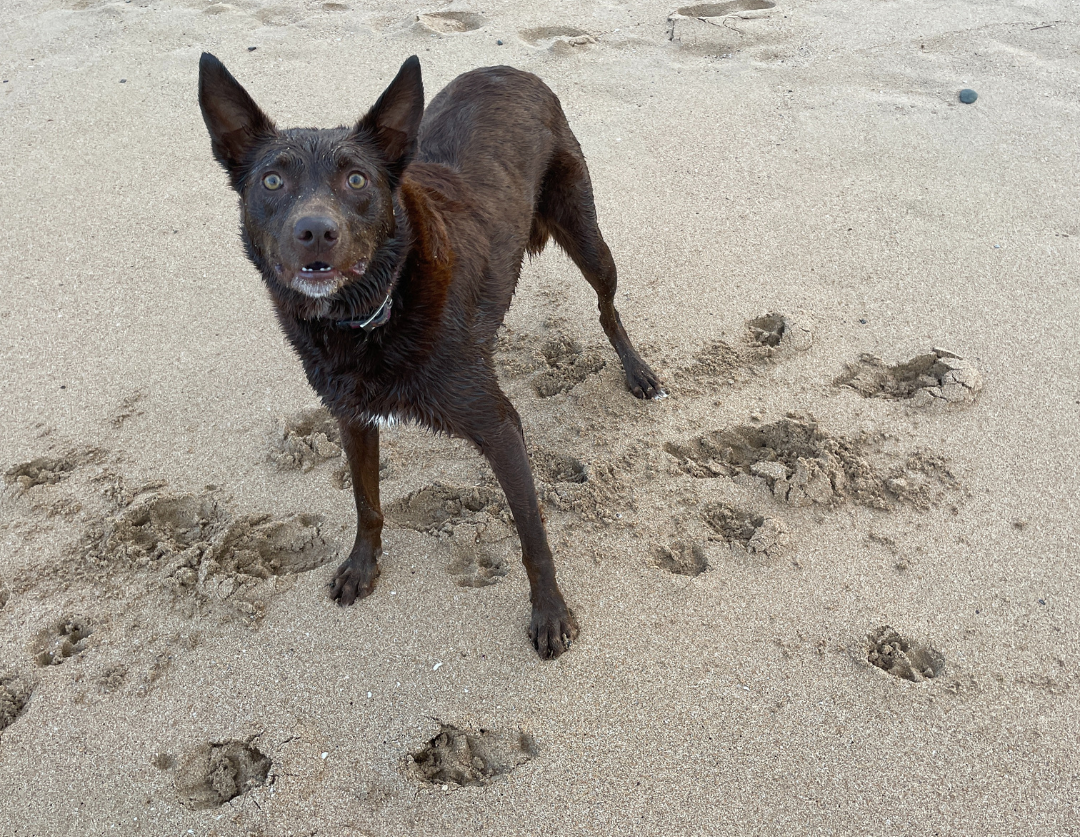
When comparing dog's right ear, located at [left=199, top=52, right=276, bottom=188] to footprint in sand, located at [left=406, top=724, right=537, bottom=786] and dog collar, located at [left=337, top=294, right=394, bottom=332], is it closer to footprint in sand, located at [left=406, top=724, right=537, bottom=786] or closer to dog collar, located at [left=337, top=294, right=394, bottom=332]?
dog collar, located at [left=337, top=294, right=394, bottom=332]

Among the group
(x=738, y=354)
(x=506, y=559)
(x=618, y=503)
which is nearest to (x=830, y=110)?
(x=738, y=354)

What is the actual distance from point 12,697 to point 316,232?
5.68 ft

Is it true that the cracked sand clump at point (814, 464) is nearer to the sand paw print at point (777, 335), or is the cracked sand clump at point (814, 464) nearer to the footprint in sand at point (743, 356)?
the footprint in sand at point (743, 356)

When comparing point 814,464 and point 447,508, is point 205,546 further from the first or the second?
point 814,464

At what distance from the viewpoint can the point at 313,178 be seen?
84.4 inches

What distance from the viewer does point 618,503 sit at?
2.94 meters

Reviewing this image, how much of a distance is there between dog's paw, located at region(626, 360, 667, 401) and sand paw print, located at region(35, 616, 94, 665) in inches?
86.0

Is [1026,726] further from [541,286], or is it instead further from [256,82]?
[256,82]

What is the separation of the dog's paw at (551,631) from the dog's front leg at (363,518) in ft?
1.99

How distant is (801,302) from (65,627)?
3.22 meters

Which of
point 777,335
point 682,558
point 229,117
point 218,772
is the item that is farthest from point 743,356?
point 218,772

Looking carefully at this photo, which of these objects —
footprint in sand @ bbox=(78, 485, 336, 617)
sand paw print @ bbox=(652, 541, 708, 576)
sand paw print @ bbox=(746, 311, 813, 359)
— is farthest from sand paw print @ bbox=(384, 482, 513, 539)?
sand paw print @ bbox=(746, 311, 813, 359)

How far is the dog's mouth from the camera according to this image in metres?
2.07

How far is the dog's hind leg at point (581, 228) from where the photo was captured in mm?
3291
